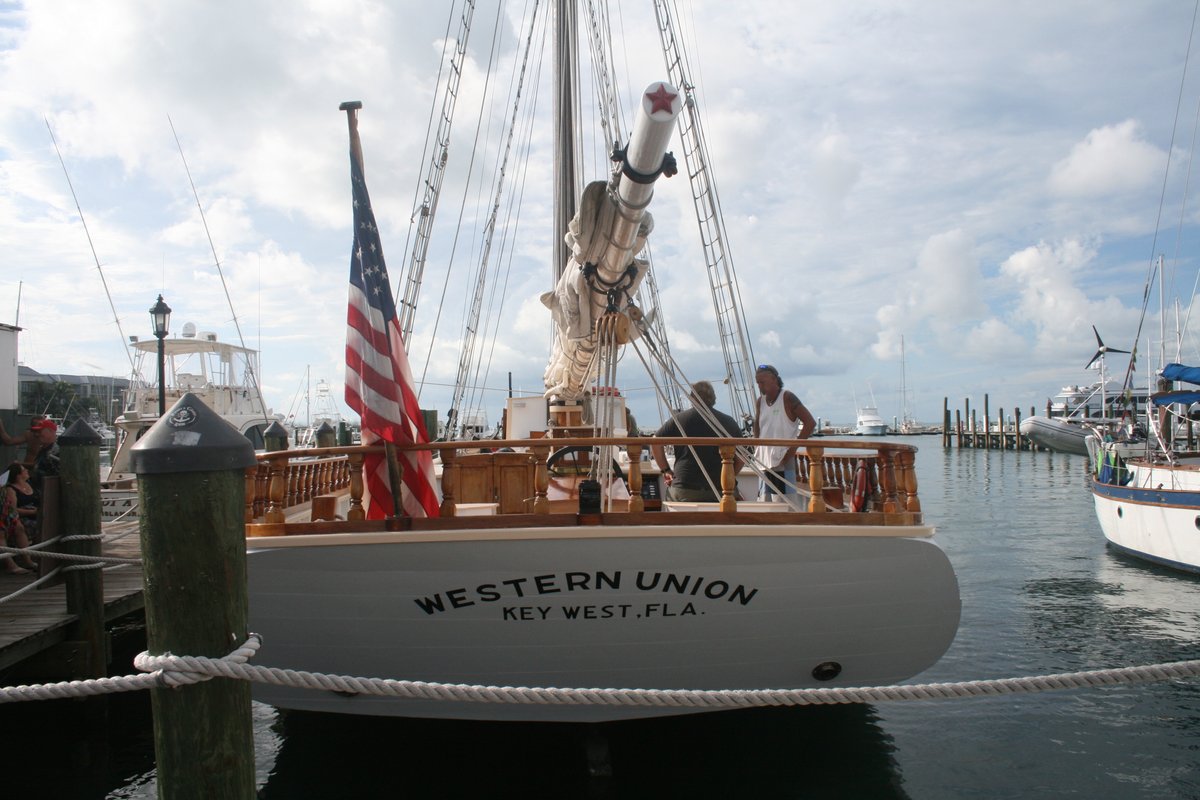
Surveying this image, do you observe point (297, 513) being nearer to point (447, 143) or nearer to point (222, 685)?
point (222, 685)

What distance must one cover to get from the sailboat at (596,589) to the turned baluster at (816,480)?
18 mm

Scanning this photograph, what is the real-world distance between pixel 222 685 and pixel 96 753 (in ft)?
17.1

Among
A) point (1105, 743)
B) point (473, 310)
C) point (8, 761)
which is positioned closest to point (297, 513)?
point (8, 761)

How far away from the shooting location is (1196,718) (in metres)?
6.64

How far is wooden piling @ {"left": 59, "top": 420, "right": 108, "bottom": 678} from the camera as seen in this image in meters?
6.32

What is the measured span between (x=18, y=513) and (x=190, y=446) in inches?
283

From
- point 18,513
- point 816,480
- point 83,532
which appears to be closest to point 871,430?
point 18,513

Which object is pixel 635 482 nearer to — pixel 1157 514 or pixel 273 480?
pixel 273 480

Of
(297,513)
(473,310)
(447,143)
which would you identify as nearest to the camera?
(297,513)

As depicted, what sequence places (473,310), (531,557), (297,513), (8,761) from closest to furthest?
(531,557)
(8,761)
(297,513)
(473,310)

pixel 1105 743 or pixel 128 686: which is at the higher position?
pixel 128 686

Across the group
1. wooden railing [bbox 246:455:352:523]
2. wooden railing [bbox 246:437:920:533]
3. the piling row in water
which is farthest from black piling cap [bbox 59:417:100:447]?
the piling row in water

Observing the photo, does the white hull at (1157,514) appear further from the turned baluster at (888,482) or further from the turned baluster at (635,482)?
the turned baluster at (635,482)

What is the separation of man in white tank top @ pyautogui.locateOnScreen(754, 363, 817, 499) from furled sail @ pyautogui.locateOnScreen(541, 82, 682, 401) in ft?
4.00
